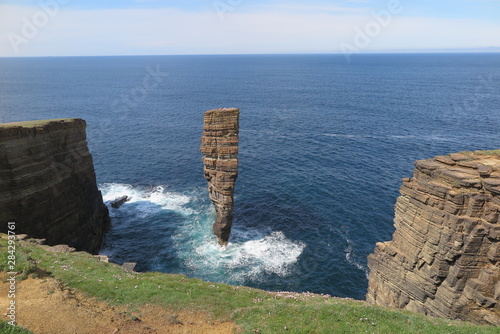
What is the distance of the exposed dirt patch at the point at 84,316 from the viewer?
2005 cm

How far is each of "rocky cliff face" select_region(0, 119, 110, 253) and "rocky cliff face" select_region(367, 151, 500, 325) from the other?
47.6m

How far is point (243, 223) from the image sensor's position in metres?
58.8

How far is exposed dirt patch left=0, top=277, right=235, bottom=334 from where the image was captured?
2005 cm

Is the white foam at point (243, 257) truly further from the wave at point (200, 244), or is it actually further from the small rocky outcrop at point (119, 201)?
the small rocky outcrop at point (119, 201)

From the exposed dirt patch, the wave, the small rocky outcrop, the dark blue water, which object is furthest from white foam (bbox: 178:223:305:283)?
the exposed dirt patch

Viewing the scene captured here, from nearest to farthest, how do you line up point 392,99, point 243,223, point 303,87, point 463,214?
point 463,214
point 243,223
point 392,99
point 303,87

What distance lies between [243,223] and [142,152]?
151 ft

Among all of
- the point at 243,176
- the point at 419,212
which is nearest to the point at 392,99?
the point at 243,176

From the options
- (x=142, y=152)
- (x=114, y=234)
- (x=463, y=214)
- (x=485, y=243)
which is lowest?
(x=114, y=234)

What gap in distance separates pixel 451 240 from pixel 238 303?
63.7ft

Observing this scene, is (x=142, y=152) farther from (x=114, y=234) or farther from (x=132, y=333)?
(x=132, y=333)

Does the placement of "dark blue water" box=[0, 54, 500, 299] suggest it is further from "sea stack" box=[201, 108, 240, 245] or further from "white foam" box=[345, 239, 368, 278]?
"sea stack" box=[201, 108, 240, 245]

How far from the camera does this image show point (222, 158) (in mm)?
51812

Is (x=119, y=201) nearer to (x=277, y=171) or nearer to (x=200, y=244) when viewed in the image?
(x=200, y=244)
